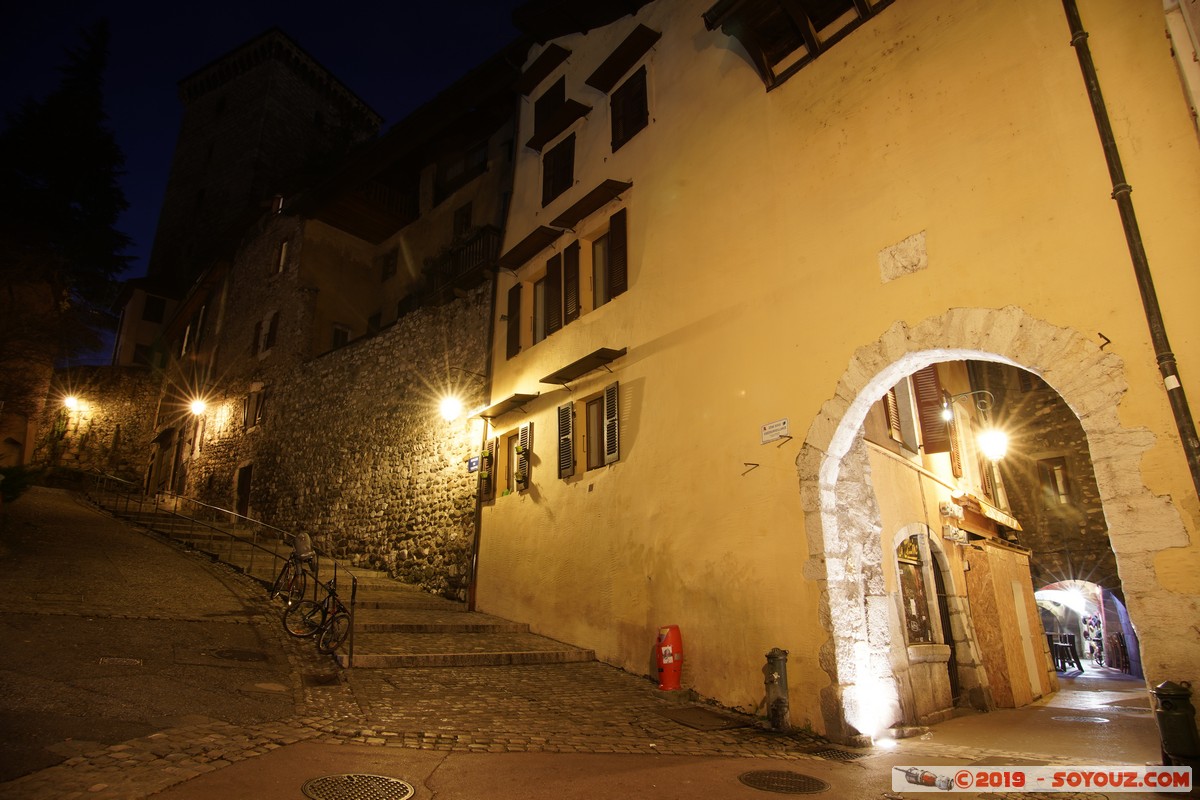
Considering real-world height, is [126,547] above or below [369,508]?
below

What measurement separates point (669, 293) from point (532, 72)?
782 centimetres

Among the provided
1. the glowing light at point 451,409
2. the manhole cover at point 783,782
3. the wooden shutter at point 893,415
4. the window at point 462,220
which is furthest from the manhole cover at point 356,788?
the window at point 462,220

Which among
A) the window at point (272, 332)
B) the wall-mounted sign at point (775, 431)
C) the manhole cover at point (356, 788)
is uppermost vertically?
the window at point (272, 332)

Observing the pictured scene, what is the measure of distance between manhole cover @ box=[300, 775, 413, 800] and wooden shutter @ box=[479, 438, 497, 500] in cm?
815

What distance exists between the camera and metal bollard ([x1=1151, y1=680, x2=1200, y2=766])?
13.8 ft

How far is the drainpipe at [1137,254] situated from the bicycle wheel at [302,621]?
8816 mm

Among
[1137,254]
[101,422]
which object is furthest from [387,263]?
[1137,254]

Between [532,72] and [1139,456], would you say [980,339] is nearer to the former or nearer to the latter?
[1139,456]

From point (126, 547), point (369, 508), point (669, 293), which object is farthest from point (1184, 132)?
point (126, 547)

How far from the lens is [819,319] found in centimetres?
734

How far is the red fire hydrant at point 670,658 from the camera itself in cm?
Answer: 787

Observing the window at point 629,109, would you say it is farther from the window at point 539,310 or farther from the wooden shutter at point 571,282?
the window at point 539,310

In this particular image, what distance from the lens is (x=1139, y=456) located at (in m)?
4.83

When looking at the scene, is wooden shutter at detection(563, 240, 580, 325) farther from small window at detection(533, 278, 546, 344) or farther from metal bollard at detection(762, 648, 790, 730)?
metal bollard at detection(762, 648, 790, 730)
